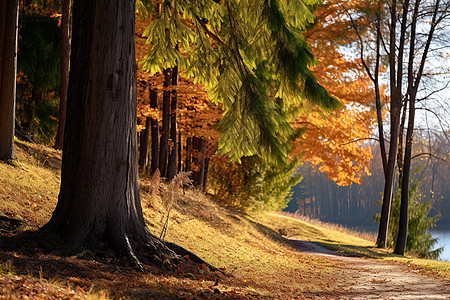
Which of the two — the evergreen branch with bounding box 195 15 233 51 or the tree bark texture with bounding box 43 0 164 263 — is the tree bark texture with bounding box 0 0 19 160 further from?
the evergreen branch with bounding box 195 15 233 51

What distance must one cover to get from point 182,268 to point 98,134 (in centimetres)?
209

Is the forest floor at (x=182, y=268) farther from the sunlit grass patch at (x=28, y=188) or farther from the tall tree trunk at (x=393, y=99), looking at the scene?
the tall tree trunk at (x=393, y=99)

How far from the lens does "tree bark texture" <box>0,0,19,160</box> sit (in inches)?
336

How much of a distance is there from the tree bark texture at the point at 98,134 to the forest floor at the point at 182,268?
0.36m

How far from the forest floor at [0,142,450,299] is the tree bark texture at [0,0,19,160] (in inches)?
25.2

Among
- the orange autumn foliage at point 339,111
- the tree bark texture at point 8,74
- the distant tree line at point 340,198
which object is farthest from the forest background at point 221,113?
the distant tree line at point 340,198

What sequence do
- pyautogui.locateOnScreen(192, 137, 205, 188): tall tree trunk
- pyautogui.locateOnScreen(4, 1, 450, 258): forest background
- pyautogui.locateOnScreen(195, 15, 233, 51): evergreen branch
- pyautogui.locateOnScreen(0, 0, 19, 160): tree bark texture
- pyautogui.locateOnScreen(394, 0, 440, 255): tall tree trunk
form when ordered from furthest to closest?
pyautogui.locateOnScreen(192, 137, 205, 188): tall tree trunk → pyautogui.locateOnScreen(394, 0, 440, 255): tall tree trunk → pyautogui.locateOnScreen(4, 1, 450, 258): forest background → pyautogui.locateOnScreen(0, 0, 19, 160): tree bark texture → pyautogui.locateOnScreen(195, 15, 233, 51): evergreen branch

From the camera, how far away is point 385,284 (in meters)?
8.29

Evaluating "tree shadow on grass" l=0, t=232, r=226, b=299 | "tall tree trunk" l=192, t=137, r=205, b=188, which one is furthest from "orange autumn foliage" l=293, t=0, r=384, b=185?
"tree shadow on grass" l=0, t=232, r=226, b=299

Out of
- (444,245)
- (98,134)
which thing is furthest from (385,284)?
(444,245)

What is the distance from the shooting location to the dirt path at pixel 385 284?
692 cm

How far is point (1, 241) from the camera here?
5301 mm

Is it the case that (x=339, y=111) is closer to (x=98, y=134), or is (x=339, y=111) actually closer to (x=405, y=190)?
(x=405, y=190)

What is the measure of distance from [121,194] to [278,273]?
4.22m
